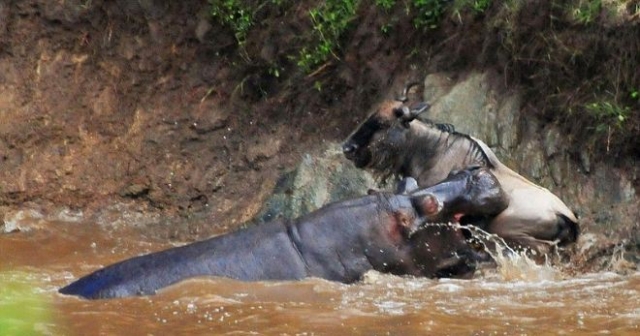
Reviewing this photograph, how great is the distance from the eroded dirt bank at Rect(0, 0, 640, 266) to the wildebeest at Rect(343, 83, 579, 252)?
1238 mm

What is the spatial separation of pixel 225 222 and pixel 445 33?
262 cm

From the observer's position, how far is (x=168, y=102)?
1101 cm

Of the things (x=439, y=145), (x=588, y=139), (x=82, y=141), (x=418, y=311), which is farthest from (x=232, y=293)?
(x=82, y=141)

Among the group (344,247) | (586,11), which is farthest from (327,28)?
(344,247)

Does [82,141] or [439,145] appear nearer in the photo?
[439,145]

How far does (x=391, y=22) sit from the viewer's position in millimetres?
9969

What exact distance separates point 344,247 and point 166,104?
15.7 feet

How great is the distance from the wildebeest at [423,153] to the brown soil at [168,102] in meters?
1.27

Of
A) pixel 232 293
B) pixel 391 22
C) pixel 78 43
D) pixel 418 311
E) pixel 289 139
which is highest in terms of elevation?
pixel 78 43

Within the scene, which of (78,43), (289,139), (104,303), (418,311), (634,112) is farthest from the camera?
(78,43)

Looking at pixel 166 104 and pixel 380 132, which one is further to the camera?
pixel 166 104

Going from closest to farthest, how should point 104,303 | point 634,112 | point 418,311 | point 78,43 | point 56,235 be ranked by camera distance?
point 418,311 < point 104,303 < point 634,112 < point 56,235 < point 78,43

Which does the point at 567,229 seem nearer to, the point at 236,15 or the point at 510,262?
the point at 510,262

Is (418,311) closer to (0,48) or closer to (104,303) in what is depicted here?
(104,303)
